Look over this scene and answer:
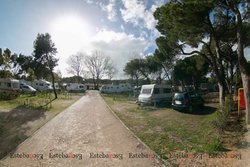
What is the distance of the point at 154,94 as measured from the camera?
1997 cm

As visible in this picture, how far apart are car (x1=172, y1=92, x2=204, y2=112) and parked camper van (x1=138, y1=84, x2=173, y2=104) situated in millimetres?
3730

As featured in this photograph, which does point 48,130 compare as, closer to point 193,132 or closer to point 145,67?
point 193,132

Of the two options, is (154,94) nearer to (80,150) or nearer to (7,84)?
(80,150)

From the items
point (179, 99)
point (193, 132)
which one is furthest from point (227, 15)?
point (193, 132)

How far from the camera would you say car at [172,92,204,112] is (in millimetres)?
15312

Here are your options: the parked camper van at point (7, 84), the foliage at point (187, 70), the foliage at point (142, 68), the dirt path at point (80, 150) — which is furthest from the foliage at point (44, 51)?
the foliage at point (142, 68)

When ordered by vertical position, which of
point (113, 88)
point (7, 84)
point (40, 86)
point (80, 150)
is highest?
point (7, 84)

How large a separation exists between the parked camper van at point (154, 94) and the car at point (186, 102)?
3730 mm

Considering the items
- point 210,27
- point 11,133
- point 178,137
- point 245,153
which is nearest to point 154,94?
point 210,27

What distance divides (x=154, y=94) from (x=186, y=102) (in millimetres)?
4960

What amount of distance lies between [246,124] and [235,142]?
2.59m

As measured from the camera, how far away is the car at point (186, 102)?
50.2ft

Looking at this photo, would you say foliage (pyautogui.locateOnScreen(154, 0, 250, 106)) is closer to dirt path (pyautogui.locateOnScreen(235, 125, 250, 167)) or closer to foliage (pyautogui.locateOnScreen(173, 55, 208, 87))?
dirt path (pyautogui.locateOnScreen(235, 125, 250, 167))

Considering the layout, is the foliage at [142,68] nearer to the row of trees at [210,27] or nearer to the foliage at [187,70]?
the foliage at [187,70]
